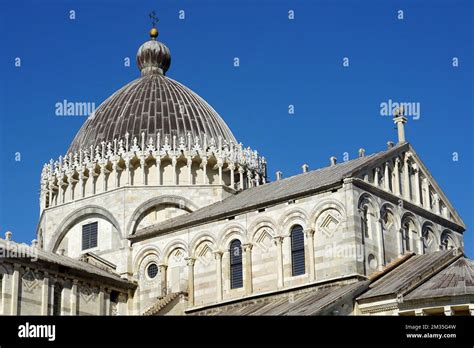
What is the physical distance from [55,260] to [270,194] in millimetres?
11117

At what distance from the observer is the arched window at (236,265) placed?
153ft

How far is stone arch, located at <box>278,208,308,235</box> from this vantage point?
44.8 m

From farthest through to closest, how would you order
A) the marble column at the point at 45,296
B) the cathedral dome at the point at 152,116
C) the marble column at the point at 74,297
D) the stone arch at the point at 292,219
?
the cathedral dome at the point at 152,116 → the marble column at the point at 74,297 → the stone arch at the point at 292,219 → the marble column at the point at 45,296

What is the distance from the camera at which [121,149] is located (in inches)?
2142

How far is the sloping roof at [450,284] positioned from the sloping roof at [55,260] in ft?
53.3

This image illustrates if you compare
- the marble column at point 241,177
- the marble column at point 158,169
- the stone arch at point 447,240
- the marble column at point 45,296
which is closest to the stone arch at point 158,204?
the marble column at point 158,169

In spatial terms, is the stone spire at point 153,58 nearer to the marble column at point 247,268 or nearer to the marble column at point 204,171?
the marble column at point 204,171

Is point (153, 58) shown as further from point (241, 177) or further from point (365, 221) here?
point (365, 221)

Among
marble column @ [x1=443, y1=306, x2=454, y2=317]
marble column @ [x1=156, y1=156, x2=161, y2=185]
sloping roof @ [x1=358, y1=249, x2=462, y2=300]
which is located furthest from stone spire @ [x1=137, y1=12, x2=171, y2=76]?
marble column @ [x1=443, y1=306, x2=454, y2=317]

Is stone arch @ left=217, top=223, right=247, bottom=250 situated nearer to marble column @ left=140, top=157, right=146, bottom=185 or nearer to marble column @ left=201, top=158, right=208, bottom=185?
marble column @ left=201, top=158, right=208, bottom=185

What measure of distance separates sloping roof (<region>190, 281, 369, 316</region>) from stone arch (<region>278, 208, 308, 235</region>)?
3.36m

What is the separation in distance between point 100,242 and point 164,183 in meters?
4.94
